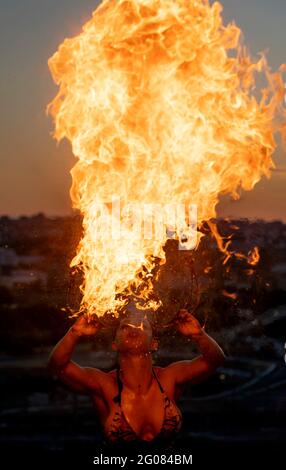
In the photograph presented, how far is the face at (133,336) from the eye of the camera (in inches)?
245

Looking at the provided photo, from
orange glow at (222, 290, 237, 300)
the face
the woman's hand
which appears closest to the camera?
the woman's hand

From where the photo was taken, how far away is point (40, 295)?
85.3 feet

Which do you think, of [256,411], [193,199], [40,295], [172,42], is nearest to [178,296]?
[193,199]

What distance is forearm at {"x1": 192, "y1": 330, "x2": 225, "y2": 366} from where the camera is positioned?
20.2 ft

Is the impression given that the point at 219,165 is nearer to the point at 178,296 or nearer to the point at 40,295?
the point at 178,296

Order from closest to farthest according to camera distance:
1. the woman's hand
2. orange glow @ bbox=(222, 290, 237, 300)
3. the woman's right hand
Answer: the woman's right hand < the woman's hand < orange glow @ bbox=(222, 290, 237, 300)

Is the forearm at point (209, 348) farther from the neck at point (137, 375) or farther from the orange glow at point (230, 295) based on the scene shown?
the orange glow at point (230, 295)

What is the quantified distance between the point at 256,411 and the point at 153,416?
1460cm

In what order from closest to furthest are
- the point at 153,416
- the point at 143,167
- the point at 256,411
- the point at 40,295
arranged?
the point at 153,416 → the point at 143,167 → the point at 256,411 → the point at 40,295

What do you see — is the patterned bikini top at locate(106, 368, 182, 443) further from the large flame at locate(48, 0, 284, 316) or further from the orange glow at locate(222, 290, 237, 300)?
the orange glow at locate(222, 290, 237, 300)

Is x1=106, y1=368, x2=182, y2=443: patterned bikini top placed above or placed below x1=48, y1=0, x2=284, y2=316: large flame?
below

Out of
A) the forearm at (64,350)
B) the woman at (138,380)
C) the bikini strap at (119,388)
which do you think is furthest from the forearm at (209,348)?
the forearm at (64,350)

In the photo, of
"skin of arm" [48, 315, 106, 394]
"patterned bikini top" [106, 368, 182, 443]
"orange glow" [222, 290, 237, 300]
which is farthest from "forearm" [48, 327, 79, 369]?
"orange glow" [222, 290, 237, 300]
